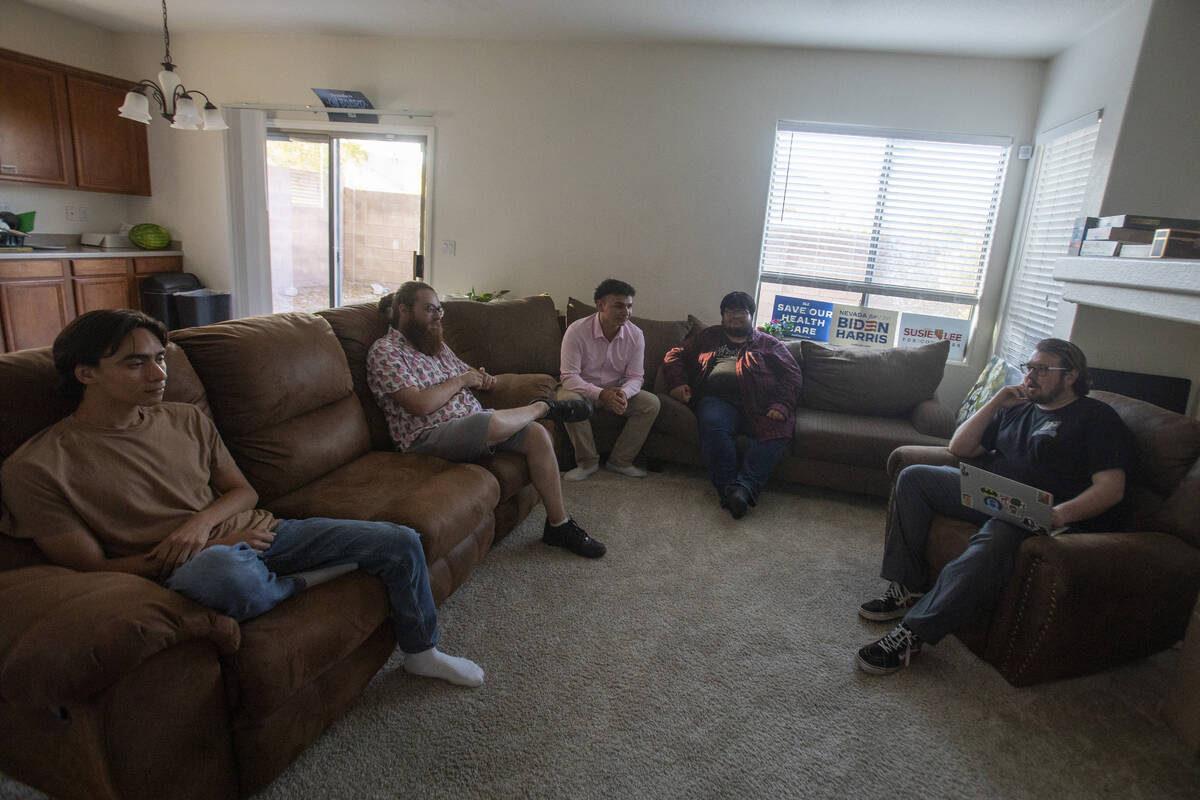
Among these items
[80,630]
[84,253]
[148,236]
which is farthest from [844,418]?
[148,236]

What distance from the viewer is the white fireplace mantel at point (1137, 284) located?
2.14 meters

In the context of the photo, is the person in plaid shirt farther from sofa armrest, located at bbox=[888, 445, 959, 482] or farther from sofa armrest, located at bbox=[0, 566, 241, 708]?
sofa armrest, located at bbox=[888, 445, 959, 482]

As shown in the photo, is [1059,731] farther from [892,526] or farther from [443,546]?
[443,546]

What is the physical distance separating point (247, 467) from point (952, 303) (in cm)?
433

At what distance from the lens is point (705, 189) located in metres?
4.39

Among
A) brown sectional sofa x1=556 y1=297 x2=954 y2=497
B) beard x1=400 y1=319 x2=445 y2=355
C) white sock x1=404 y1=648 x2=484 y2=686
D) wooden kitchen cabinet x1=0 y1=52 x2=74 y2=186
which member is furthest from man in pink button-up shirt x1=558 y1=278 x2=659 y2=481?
wooden kitchen cabinet x1=0 y1=52 x2=74 y2=186

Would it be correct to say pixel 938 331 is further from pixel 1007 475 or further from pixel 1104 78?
pixel 1007 475

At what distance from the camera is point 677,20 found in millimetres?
3764

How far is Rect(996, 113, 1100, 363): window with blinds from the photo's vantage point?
3367 millimetres

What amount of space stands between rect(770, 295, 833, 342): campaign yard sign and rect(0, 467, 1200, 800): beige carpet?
2.32 metres

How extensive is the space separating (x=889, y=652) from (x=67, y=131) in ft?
20.7

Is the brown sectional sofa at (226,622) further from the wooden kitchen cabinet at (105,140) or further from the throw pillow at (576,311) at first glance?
the wooden kitchen cabinet at (105,140)

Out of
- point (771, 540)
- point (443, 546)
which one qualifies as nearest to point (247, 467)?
point (443, 546)

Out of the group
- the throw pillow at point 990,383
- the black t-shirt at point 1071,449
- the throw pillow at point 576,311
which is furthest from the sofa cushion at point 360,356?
the throw pillow at point 990,383
